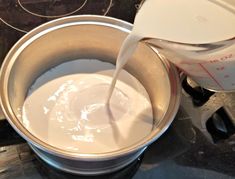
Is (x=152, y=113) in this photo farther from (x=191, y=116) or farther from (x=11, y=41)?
(x=11, y=41)

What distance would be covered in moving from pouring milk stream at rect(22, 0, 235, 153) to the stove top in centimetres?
6

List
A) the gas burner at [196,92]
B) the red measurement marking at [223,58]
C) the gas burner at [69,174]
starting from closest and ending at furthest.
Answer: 1. the red measurement marking at [223,58]
2. the gas burner at [69,174]
3. the gas burner at [196,92]

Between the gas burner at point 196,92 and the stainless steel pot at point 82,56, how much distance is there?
0.08 metres

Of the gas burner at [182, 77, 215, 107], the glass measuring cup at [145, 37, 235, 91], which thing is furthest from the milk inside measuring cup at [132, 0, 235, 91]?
the gas burner at [182, 77, 215, 107]

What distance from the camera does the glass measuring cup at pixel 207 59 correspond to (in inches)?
25.7

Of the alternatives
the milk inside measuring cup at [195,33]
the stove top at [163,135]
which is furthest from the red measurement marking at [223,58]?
the stove top at [163,135]

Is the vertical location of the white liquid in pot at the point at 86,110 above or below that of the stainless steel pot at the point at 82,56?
below

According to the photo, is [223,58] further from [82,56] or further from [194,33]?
[82,56]

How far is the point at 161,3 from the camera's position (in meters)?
0.73

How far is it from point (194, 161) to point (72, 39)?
40cm

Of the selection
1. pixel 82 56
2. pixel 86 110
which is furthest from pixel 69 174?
pixel 82 56

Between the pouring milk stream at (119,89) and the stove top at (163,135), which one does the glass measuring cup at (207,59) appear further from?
the stove top at (163,135)

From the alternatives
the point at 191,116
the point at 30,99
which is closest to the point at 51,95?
the point at 30,99

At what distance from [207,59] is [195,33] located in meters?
0.05
